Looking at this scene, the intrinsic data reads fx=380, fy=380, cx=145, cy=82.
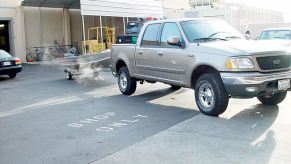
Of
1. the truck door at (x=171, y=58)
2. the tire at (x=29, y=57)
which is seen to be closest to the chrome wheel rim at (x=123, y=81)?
the truck door at (x=171, y=58)

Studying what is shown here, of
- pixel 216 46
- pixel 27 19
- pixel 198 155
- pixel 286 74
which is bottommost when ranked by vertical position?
pixel 198 155

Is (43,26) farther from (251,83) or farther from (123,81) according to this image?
(251,83)

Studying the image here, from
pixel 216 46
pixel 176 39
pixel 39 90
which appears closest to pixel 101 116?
pixel 176 39

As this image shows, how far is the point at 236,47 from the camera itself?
7047mm

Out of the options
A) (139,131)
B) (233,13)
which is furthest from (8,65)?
(233,13)

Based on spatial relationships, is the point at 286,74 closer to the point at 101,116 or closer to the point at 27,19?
the point at 101,116

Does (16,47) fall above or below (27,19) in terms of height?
below

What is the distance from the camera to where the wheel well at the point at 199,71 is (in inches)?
294

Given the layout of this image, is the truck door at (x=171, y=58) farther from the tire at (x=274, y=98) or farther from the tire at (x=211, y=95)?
the tire at (x=274, y=98)

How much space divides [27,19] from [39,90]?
44.7 ft

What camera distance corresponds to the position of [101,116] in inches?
311

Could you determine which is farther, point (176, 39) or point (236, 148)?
point (176, 39)

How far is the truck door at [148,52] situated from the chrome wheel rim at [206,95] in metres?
1.71

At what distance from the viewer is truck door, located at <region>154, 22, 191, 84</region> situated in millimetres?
7980
